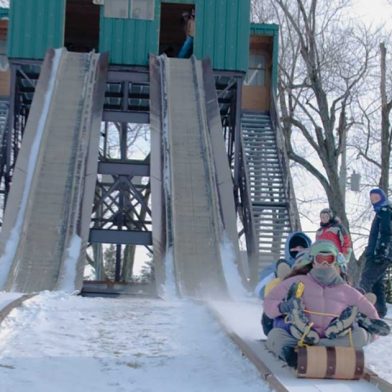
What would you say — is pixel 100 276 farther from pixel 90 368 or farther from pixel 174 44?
pixel 90 368

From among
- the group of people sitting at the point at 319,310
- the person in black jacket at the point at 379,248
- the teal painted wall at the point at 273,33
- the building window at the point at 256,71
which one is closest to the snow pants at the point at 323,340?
the group of people sitting at the point at 319,310

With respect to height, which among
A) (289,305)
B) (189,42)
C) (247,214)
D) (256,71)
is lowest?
(289,305)

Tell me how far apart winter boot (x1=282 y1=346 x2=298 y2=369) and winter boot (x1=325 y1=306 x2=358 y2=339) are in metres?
0.25

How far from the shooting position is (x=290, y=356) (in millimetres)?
5016

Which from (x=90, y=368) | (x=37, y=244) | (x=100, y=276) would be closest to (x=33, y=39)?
(x=37, y=244)

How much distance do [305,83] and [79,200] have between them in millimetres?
16345

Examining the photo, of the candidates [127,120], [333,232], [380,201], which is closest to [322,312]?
[333,232]

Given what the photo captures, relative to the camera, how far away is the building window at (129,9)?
58.6 ft

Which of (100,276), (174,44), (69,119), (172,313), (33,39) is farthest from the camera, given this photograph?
(100,276)

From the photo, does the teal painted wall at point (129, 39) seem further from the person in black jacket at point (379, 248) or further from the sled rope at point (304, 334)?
the sled rope at point (304, 334)

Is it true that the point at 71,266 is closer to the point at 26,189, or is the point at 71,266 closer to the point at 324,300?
the point at 26,189

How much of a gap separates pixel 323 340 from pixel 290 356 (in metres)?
0.25

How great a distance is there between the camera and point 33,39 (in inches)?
685

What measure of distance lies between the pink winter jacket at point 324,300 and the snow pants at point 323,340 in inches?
3.2
